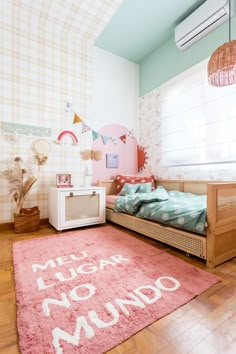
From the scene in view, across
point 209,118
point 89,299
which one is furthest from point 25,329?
point 209,118

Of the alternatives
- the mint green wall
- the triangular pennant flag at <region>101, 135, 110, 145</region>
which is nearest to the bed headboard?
the triangular pennant flag at <region>101, 135, 110, 145</region>

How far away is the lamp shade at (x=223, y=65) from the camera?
56.8 inches

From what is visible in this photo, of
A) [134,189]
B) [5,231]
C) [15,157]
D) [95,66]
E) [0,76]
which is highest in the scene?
[95,66]

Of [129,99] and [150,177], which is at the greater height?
[129,99]

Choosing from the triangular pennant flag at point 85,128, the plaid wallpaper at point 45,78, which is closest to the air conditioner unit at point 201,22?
the plaid wallpaper at point 45,78

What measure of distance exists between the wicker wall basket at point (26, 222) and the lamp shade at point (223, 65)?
2316 mm

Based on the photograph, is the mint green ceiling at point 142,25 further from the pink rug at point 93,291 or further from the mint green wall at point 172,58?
the pink rug at point 93,291

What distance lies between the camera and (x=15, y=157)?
228 centimetres

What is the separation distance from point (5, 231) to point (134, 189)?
1649mm

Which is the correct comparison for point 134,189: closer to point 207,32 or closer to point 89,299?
point 89,299

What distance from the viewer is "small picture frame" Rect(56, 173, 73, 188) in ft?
7.77

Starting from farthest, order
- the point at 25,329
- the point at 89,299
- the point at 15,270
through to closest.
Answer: the point at 15,270
the point at 89,299
the point at 25,329

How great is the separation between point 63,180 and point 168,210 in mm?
1430

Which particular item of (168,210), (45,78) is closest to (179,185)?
(168,210)
